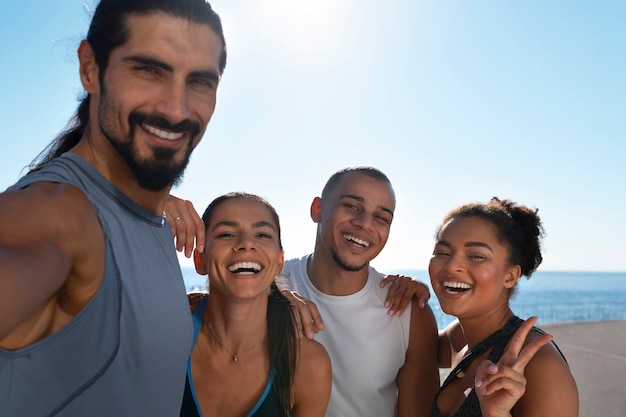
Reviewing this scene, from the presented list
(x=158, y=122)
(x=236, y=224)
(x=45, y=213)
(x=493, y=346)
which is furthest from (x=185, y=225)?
(x=493, y=346)

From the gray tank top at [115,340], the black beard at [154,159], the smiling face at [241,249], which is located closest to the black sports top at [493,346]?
the smiling face at [241,249]

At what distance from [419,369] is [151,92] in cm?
304

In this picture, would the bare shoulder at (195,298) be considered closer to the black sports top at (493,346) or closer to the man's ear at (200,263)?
the man's ear at (200,263)

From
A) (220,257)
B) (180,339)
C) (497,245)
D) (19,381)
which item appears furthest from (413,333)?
(19,381)

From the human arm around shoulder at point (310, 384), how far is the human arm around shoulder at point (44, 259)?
6.35 ft

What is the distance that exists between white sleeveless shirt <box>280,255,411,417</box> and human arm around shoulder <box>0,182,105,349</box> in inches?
104

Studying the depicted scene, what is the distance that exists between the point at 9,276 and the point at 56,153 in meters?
1.22

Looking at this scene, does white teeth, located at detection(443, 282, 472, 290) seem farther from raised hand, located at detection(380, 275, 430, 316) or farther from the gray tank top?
the gray tank top

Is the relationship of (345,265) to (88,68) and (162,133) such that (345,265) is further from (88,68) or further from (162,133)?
(88,68)

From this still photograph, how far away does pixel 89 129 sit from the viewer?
200 cm

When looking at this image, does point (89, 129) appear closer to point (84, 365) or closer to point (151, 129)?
point (151, 129)

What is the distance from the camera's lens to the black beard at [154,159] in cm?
196

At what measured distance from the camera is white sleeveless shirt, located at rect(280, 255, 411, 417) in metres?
3.77

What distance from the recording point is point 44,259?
4.49 ft
